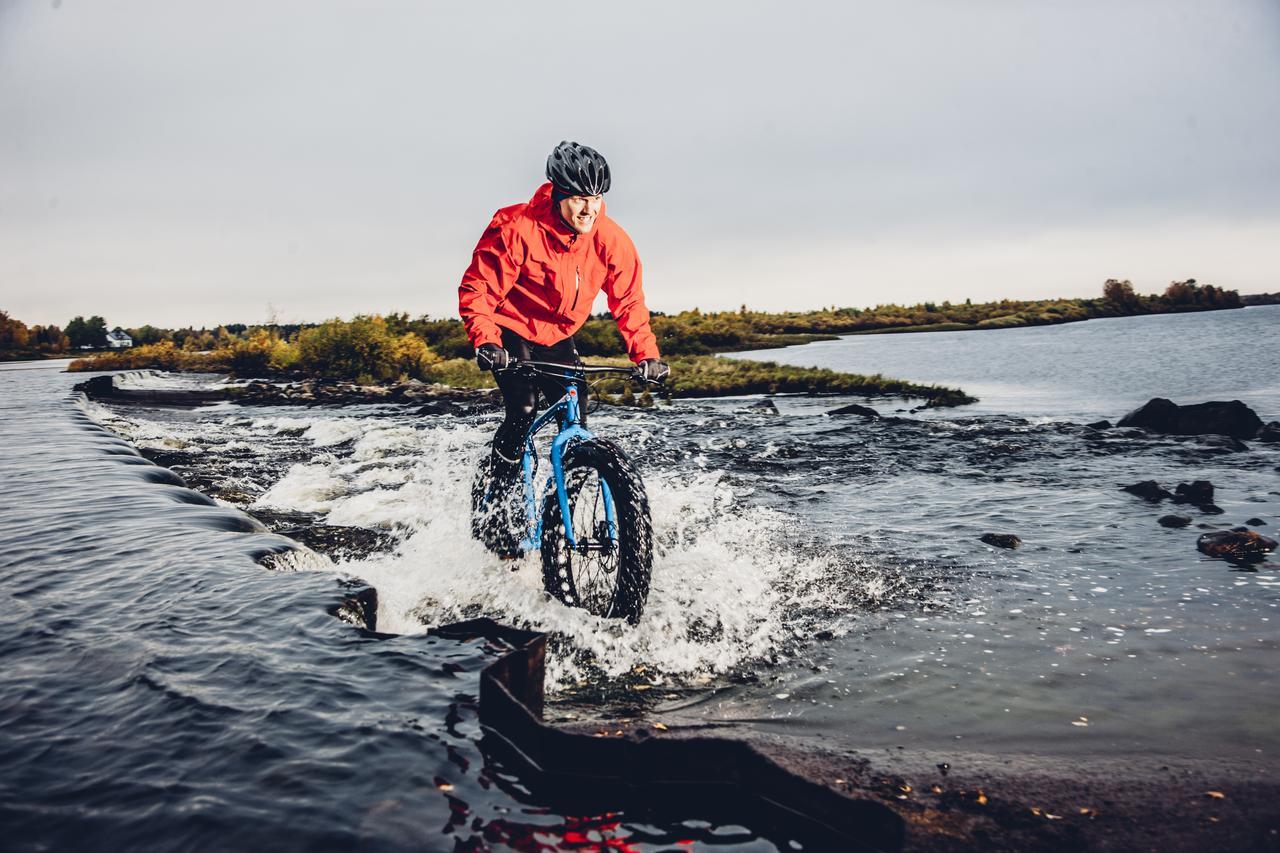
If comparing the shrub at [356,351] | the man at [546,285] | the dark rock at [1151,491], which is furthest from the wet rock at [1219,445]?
the shrub at [356,351]

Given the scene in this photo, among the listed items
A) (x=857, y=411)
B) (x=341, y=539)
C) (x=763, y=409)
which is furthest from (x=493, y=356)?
(x=763, y=409)

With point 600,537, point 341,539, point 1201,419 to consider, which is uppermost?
point 600,537

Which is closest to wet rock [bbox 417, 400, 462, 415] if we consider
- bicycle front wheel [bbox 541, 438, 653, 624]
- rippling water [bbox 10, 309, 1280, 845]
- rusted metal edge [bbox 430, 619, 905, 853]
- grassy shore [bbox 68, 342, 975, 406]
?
grassy shore [bbox 68, 342, 975, 406]

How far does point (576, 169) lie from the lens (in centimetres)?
454

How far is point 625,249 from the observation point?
17.6 ft

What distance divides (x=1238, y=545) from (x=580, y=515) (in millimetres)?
5115

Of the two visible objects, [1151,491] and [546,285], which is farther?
[1151,491]

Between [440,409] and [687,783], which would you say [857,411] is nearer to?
[440,409]

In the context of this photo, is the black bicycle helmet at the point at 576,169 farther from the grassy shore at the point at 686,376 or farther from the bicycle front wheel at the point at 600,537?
the grassy shore at the point at 686,376

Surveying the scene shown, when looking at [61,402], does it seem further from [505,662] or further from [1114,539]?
[1114,539]

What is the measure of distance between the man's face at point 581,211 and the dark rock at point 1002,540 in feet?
14.2

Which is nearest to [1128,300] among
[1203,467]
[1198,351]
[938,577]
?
[1198,351]

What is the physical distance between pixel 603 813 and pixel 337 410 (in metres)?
21.3

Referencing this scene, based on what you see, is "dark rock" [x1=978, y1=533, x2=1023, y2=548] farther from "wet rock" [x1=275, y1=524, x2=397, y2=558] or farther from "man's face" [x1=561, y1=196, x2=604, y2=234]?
"wet rock" [x1=275, y1=524, x2=397, y2=558]
